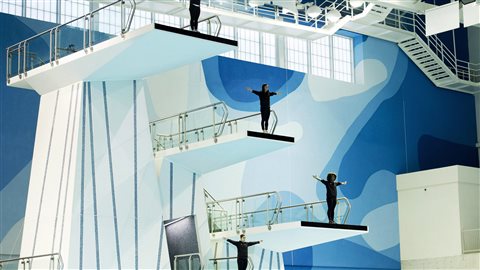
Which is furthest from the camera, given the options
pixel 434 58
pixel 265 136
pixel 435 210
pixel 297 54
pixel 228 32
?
pixel 434 58

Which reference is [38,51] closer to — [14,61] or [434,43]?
[14,61]

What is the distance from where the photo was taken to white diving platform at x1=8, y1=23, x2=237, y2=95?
20.1 meters

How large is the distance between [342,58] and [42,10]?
Answer: 13014 millimetres

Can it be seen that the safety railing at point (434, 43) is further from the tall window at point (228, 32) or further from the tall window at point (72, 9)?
the tall window at point (72, 9)

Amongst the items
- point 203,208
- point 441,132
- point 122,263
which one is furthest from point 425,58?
point 122,263

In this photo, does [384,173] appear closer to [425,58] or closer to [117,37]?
[425,58]

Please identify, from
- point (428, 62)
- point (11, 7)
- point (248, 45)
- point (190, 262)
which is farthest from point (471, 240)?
point (11, 7)

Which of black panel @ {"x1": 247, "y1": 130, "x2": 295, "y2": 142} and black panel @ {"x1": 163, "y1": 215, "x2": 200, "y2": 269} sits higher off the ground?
black panel @ {"x1": 247, "y1": 130, "x2": 295, "y2": 142}

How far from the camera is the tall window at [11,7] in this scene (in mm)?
28062

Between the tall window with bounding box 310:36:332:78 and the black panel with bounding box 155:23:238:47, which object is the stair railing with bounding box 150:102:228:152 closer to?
the black panel with bounding box 155:23:238:47

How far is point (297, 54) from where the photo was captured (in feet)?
116

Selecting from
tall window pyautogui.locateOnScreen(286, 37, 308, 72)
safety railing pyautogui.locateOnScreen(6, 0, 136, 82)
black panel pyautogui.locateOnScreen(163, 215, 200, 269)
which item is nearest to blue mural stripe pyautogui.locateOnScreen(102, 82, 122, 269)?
safety railing pyautogui.locateOnScreen(6, 0, 136, 82)

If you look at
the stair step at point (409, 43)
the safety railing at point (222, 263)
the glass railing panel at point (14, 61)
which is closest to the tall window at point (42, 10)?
the glass railing panel at point (14, 61)

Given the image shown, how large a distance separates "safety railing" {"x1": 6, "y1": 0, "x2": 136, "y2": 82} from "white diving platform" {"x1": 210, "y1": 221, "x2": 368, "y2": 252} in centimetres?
724
